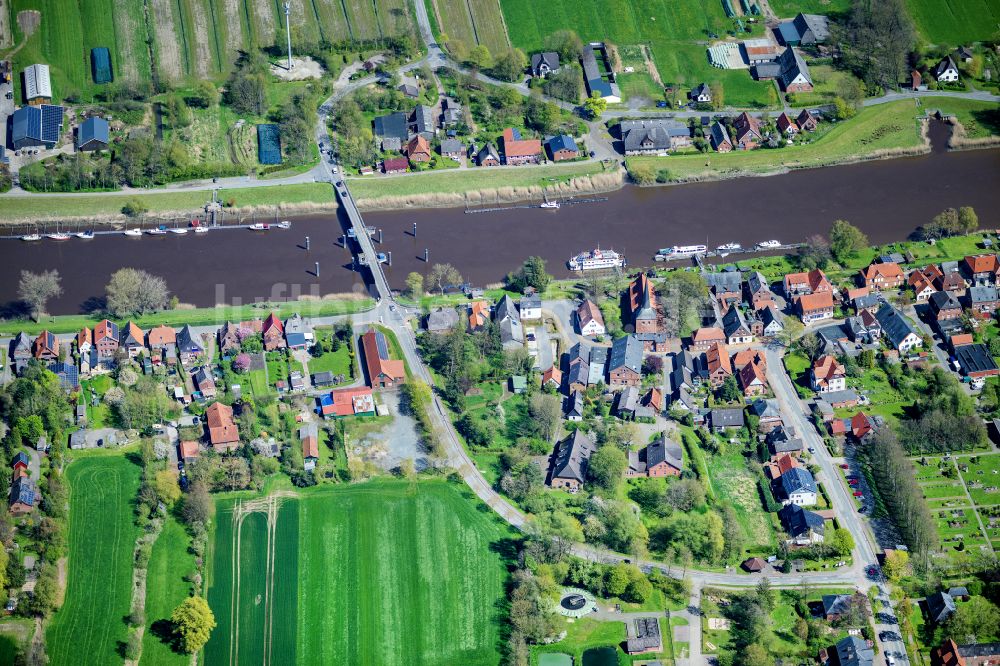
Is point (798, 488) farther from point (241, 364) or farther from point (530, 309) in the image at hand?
point (241, 364)

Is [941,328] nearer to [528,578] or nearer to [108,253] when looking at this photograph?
[528,578]

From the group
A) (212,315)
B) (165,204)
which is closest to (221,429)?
(212,315)

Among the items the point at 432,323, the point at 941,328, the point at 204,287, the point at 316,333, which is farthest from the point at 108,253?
the point at 941,328

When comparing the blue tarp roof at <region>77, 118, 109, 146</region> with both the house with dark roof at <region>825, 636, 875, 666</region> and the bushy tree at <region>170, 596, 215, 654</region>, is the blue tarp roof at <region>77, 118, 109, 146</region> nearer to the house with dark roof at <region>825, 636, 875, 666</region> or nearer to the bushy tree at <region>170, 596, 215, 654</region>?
the bushy tree at <region>170, 596, 215, 654</region>

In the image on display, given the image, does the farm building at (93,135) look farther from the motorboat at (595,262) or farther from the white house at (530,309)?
the motorboat at (595,262)

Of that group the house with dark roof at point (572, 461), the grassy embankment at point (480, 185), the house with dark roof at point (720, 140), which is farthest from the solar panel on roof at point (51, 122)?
the house with dark roof at point (720, 140)

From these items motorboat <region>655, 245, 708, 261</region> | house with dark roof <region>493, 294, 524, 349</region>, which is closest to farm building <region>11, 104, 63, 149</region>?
house with dark roof <region>493, 294, 524, 349</region>
